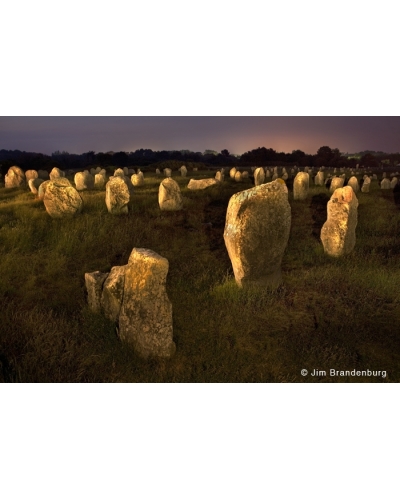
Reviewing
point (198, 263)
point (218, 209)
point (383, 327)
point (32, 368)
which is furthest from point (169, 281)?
point (218, 209)

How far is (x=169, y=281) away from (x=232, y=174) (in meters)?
19.0

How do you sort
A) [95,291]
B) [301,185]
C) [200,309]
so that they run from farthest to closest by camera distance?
1. [301,185]
2. [200,309]
3. [95,291]

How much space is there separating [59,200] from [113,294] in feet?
25.8

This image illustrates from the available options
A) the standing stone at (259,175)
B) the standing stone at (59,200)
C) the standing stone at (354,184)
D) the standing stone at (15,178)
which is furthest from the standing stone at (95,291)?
the standing stone at (354,184)

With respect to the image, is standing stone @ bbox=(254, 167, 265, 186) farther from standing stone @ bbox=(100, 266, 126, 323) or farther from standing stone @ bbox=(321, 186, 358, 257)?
standing stone @ bbox=(100, 266, 126, 323)

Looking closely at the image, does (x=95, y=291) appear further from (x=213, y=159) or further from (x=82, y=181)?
(x=82, y=181)

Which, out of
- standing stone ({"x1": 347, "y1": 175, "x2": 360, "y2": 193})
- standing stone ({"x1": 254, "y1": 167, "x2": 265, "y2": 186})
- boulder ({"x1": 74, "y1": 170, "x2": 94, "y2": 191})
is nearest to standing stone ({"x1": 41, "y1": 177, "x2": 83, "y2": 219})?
boulder ({"x1": 74, "y1": 170, "x2": 94, "y2": 191})

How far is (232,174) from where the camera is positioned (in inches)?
1025

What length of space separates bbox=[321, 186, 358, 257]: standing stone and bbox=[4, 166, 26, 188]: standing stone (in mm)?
18011

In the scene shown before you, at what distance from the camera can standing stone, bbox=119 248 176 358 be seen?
5.35 metres

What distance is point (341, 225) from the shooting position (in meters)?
10.1

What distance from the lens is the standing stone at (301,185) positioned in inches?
740

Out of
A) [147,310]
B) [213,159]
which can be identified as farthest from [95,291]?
[213,159]

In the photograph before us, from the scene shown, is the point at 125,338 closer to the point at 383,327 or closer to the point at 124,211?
the point at 383,327
